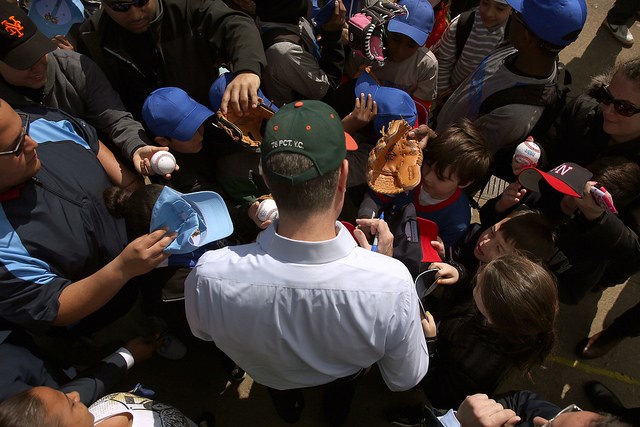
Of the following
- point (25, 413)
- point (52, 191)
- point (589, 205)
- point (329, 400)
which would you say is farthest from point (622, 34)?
point (25, 413)

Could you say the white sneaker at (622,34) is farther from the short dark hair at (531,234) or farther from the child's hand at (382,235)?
the child's hand at (382,235)

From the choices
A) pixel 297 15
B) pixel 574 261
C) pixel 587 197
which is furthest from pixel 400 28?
pixel 574 261

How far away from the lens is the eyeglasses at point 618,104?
93.1 inches

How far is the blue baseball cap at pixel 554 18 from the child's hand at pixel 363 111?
990mm

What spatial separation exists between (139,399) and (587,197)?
7.78 ft

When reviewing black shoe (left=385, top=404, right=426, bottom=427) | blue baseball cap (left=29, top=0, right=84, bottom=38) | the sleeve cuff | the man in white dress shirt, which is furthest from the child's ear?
black shoe (left=385, top=404, right=426, bottom=427)

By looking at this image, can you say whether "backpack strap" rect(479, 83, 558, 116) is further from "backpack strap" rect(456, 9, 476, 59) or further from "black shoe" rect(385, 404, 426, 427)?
"black shoe" rect(385, 404, 426, 427)

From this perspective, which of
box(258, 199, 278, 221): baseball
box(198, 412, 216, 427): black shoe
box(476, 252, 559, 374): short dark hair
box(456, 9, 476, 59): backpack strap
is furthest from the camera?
box(456, 9, 476, 59): backpack strap

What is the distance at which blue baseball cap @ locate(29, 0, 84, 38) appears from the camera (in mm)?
2951

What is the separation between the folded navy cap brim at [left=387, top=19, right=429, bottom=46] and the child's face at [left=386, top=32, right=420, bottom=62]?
4cm

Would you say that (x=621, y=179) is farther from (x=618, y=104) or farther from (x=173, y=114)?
(x=173, y=114)

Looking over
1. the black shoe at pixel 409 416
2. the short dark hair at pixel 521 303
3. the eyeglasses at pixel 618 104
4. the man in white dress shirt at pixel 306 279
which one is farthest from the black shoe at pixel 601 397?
the man in white dress shirt at pixel 306 279

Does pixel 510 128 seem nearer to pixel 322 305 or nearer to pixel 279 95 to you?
pixel 279 95

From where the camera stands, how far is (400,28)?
2932 millimetres
